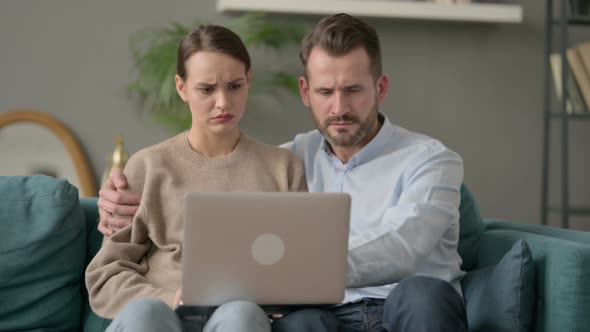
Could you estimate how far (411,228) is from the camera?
1738mm

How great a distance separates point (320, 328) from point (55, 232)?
0.77 metres

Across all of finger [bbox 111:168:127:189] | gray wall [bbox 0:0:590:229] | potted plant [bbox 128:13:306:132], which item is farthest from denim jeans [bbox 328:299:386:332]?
gray wall [bbox 0:0:590:229]

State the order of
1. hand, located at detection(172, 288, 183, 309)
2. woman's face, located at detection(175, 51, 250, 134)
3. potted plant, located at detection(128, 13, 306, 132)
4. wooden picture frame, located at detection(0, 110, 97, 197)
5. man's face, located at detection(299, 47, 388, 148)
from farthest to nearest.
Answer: wooden picture frame, located at detection(0, 110, 97, 197), potted plant, located at detection(128, 13, 306, 132), man's face, located at detection(299, 47, 388, 148), woman's face, located at detection(175, 51, 250, 134), hand, located at detection(172, 288, 183, 309)

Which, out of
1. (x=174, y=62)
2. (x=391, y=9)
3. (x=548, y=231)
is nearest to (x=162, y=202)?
(x=548, y=231)

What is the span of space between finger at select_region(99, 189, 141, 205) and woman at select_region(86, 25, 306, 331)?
2cm

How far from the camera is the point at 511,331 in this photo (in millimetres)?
1719

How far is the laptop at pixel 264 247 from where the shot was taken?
140 cm

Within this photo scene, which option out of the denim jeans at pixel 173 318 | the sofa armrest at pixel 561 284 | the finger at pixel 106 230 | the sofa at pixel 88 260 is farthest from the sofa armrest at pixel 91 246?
the sofa armrest at pixel 561 284

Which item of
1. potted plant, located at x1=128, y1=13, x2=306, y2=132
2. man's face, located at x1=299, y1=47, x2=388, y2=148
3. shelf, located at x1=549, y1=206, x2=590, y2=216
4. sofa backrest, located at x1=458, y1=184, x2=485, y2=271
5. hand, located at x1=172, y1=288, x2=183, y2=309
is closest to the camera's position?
hand, located at x1=172, y1=288, x2=183, y2=309

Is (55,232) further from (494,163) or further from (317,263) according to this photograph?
(494,163)

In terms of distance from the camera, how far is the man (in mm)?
1725

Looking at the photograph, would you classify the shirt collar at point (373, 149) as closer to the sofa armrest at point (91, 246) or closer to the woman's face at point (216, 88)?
the woman's face at point (216, 88)

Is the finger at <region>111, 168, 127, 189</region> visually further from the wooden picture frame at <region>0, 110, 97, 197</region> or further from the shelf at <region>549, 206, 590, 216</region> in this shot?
the shelf at <region>549, 206, 590, 216</region>

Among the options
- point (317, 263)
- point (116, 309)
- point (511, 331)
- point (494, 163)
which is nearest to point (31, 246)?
point (116, 309)
